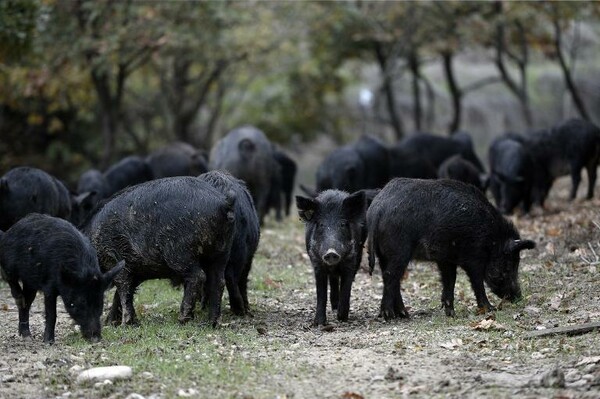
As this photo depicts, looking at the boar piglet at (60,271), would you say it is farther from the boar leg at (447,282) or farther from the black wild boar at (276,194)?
the black wild boar at (276,194)

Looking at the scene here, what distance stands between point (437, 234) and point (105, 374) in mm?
3651

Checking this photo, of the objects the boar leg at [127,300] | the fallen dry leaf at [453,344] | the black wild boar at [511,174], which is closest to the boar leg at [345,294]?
the fallen dry leaf at [453,344]

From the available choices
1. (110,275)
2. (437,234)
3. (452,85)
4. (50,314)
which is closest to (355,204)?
(437,234)

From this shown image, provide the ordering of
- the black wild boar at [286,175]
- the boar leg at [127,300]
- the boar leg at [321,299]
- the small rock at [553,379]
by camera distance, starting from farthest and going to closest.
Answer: the black wild boar at [286,175] → the boar leg at [127,300] → the boar leg at [321,299] → the small rock at [553,379]

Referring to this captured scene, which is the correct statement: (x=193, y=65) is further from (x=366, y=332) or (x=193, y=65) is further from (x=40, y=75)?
(x=366, y=332)

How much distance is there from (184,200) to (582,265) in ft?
15.8

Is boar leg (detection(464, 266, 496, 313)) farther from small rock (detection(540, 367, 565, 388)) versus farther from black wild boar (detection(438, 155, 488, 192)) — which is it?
black wild boar (detection(438, 155, 488, 192))

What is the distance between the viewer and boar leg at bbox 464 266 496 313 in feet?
33.3

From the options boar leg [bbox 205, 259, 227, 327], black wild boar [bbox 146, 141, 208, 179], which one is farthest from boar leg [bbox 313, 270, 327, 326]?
black wild boar [bbox 146, 141, 208, 179]

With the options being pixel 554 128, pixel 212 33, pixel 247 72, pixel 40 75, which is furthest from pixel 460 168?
pixel 247 72

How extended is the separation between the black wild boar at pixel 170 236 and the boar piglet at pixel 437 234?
57.6 inches

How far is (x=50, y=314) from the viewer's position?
9.24 m

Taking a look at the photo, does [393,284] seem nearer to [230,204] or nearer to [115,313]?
[230,204]

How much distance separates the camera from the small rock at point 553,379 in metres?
7.20
